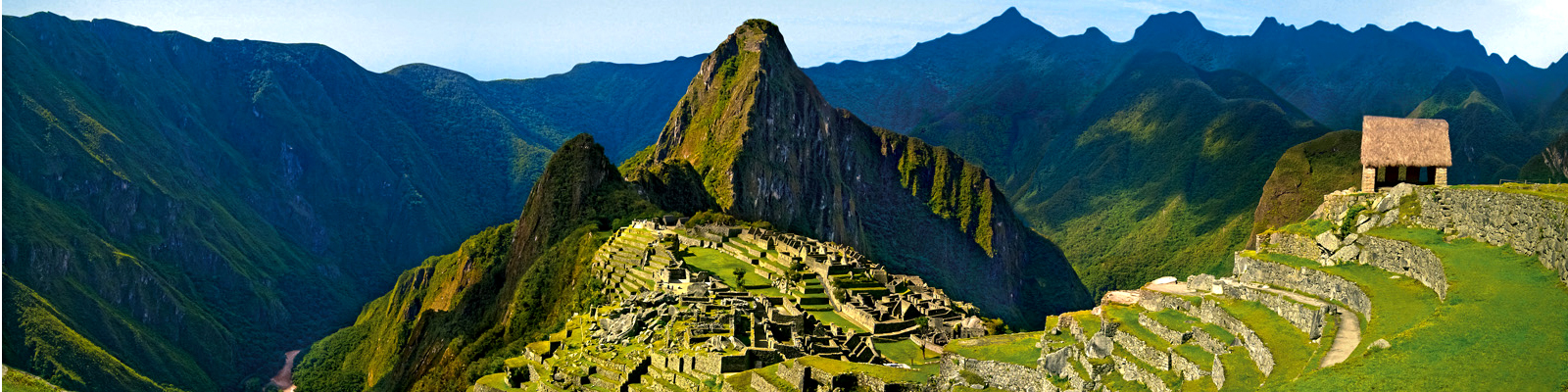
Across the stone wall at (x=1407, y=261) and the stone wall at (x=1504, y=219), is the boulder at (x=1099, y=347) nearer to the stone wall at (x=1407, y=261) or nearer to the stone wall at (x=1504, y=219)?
the stone wall at (x=1407, y=261)

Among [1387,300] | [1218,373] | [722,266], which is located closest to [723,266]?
[722,266]

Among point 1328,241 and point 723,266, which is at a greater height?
point 1328,241

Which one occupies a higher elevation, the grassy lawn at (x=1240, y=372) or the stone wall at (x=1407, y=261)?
the stone wall at (x=1407, y=261)

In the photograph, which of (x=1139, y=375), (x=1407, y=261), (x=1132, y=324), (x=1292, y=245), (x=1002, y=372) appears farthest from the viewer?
(x=1292, y=245)

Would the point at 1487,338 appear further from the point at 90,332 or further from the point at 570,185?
the point at 90,332

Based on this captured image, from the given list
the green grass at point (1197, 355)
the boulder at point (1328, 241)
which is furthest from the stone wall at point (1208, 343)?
the boulder at point (1328, 241)

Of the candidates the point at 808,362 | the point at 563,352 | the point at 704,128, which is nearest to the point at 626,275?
the point at 563,352

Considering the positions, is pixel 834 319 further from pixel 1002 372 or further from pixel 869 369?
pixel 1002 372
